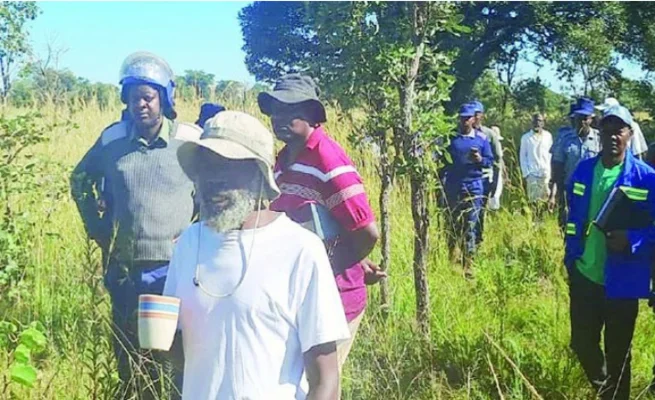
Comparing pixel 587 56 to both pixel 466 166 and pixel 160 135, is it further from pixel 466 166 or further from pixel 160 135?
pixel 160 135

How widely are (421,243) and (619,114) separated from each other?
1.24 m

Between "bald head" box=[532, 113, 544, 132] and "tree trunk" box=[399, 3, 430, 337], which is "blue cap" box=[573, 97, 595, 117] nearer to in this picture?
"bald head" box=[532, 113, 544, 132]

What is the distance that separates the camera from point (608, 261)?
394 centimetres

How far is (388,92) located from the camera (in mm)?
4531

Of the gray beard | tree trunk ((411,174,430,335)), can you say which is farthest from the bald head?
the gray beard

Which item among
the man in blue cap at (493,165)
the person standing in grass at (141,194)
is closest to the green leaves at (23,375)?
the person standing in grass at (141,194)

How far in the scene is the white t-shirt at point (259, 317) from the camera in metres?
2.06

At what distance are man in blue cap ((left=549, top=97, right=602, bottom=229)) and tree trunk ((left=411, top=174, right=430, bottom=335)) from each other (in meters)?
2.78

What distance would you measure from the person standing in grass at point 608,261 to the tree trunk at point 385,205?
107cm

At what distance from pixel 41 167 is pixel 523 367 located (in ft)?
9.24

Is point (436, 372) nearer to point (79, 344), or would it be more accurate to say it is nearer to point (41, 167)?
point (79, 344)

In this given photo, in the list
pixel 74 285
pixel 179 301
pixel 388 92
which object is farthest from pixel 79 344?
pixel 179 301

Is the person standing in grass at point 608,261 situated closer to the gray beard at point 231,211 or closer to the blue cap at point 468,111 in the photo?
the gray beard at point 231,211

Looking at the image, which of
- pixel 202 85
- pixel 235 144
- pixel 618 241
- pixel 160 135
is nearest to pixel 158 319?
pixel 235 144
